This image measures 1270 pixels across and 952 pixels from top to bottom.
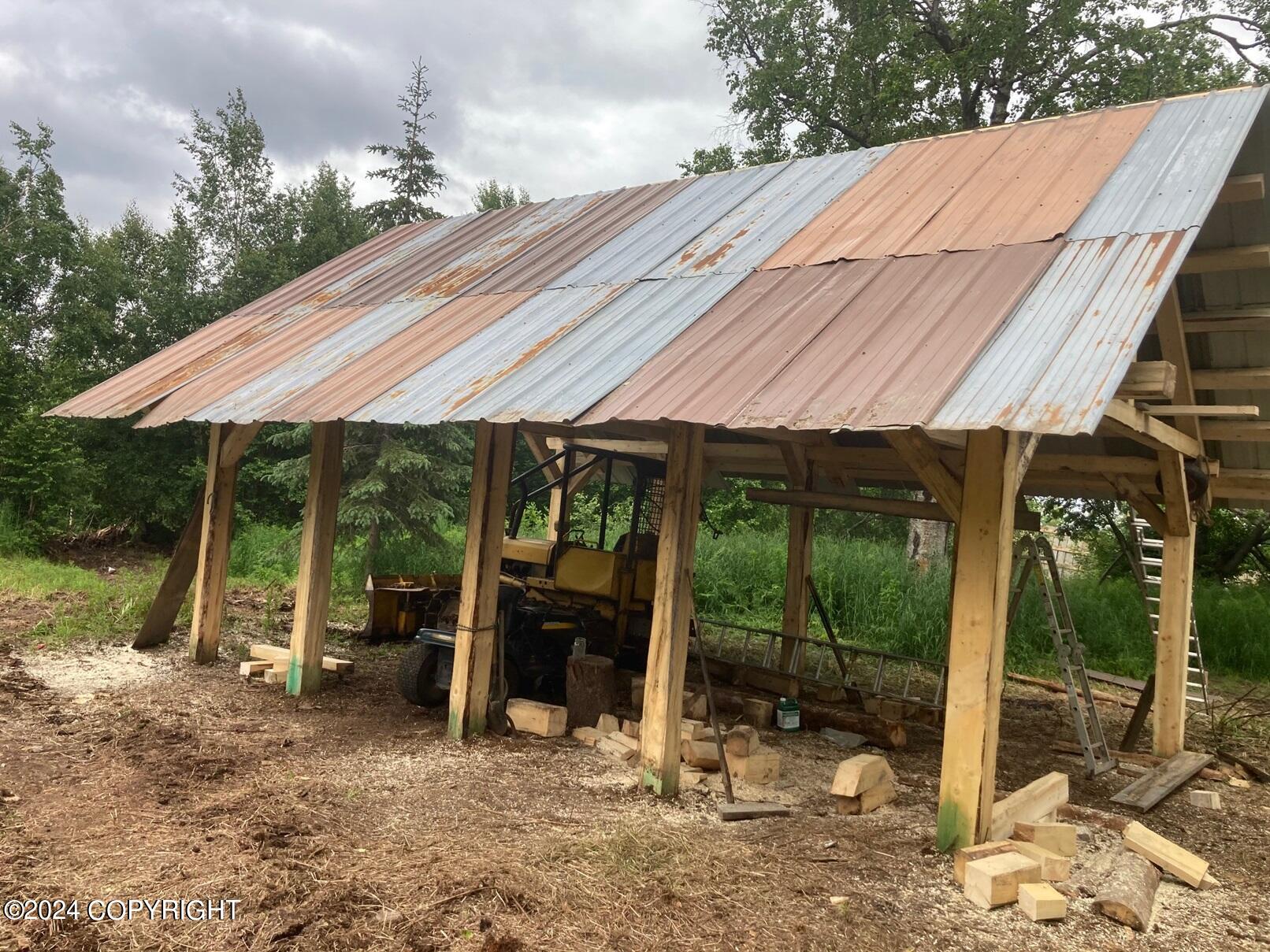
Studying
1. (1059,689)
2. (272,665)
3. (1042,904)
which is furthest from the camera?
(1059,689)

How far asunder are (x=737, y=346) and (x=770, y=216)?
109 inches

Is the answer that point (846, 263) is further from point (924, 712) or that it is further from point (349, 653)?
point (349, 653)

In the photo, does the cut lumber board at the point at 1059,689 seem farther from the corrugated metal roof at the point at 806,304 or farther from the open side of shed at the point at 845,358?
the corrugated metal roof at the point at 806,304

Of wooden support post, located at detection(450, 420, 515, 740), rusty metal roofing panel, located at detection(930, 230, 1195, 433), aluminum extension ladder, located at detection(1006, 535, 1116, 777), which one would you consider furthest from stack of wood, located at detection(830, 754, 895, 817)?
wooden support post, located at detection(450, 420, 515, 740)

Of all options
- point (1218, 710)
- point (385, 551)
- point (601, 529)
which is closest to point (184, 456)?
point (385, 551)

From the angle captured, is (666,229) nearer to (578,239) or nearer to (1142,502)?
(578,239)

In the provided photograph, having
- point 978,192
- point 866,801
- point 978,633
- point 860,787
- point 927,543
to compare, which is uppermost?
point 978,192

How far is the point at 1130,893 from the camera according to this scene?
437cm

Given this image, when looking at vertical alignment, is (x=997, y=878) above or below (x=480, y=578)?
below

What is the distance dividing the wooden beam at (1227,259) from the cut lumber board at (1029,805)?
3.42m

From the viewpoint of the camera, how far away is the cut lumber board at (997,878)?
4.29 m

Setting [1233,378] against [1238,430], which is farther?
[1238,430]

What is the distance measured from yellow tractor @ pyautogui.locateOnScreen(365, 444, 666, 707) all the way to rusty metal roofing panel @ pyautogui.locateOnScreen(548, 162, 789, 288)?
6.13ft

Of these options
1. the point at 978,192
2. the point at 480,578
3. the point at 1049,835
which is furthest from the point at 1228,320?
the point at 480,578
